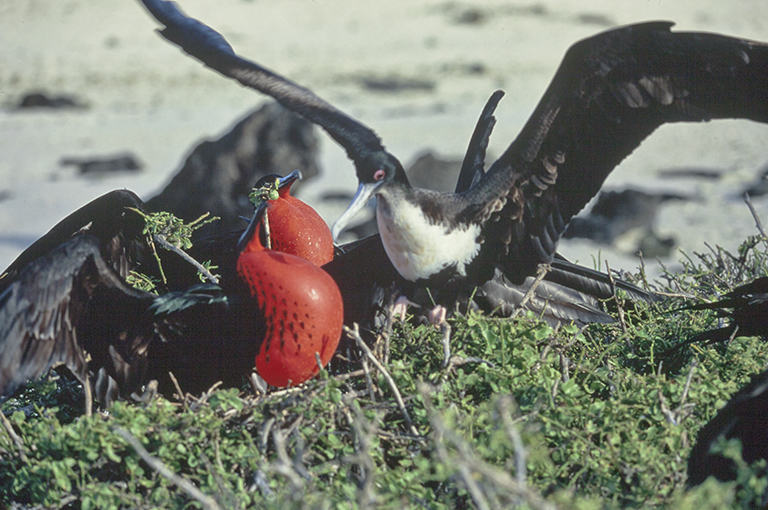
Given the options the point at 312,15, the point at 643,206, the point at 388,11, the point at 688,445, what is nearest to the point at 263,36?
the point at 312,15

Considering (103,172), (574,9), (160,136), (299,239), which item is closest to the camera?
(299,239)

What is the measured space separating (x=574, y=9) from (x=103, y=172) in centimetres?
1114

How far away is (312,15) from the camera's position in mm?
16156

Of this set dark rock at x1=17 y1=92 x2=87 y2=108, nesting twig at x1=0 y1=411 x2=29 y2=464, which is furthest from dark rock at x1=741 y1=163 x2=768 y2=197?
dark rock at x1=17 y1=92 x2=87 y2=108

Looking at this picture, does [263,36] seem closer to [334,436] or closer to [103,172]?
[103,172]

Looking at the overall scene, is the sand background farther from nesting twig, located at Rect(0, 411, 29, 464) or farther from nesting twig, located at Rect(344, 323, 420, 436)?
nesting twig, located at Rect(0, 411, 29, 464)

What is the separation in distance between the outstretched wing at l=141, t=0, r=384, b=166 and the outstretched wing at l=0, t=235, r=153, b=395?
0.73 meters

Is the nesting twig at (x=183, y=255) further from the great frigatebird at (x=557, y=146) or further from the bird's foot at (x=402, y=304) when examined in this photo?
the bird's foot at (x=402, y=304)

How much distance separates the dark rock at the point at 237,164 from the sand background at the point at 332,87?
3.67 feet

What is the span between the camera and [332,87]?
36.1 ft

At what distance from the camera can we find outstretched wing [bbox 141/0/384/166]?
87.4 inches

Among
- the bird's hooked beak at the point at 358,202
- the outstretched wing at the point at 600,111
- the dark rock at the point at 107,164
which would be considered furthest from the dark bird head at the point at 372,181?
the dark rock at the point at 107,164

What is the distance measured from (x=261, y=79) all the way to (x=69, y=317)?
100cm

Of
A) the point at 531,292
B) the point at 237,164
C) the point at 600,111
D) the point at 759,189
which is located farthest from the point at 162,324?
the point at 759,189
